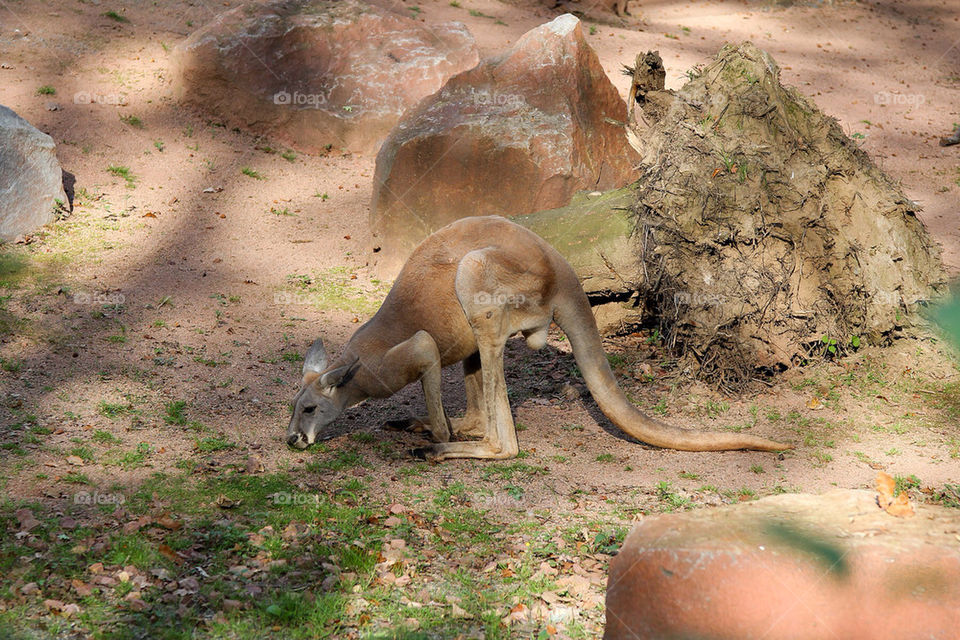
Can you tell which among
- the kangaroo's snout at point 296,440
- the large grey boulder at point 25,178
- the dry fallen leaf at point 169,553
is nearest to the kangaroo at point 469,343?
the kangaroo's snout at point 296,440

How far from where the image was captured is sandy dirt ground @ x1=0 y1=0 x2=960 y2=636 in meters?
5.87

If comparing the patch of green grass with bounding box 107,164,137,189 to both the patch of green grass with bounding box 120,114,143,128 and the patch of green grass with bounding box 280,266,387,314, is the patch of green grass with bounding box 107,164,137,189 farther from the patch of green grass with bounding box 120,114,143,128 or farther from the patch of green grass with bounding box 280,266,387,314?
the patch of green grass with bounding box 280,266,387,314

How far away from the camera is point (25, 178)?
364 inches

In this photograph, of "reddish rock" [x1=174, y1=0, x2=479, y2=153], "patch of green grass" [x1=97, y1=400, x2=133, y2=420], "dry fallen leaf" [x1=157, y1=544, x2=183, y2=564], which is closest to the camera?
"dry fallen leaf" [x1=157, y1=544, x2=183, y2=564]

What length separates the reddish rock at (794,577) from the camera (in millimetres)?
2707

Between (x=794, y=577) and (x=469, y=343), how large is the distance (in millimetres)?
3441

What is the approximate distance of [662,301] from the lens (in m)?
7.52

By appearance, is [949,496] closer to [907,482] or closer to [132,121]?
[907,482]

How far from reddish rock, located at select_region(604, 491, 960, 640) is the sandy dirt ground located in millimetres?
2265

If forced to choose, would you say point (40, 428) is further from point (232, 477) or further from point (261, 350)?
point (261, 350)

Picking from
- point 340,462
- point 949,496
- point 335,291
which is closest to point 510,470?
point 340,462

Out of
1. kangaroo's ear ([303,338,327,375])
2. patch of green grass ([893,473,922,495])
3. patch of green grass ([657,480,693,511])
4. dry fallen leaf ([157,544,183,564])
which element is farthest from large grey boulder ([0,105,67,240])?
patch of green grass ([893,473,922,495])

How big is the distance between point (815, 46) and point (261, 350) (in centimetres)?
1302

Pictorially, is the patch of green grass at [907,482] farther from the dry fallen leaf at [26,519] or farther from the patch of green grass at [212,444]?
the dry fallen leaf at [26,519]
